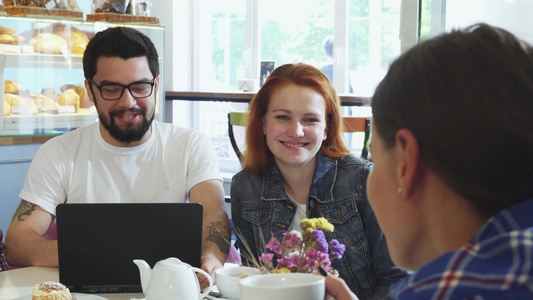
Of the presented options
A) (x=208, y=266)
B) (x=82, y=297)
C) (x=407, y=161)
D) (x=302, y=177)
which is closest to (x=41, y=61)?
(x=302, y=177)

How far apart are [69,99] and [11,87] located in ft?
1.12

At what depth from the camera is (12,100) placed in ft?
11.0

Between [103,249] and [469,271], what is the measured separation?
3.64 ft

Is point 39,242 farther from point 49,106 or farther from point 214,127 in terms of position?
point 214,127

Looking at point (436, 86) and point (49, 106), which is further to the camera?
point (49, 106)

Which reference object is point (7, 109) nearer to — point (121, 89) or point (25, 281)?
point (121, 89)

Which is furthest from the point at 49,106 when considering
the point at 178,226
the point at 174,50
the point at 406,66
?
the point at 406,66

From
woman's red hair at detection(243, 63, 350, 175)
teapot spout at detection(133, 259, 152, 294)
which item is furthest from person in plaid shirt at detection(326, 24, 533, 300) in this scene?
woman's red hair at detection(243, 63, 350, 175)

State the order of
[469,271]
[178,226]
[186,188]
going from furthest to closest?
[186,188]
[178,226]
[469,271]

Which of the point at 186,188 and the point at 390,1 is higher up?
the point at 390,1

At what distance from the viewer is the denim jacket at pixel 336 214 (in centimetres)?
180

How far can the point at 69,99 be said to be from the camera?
11.9 ft

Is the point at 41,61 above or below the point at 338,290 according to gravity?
above

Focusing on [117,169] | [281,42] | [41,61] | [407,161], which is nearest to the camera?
[407,161]
